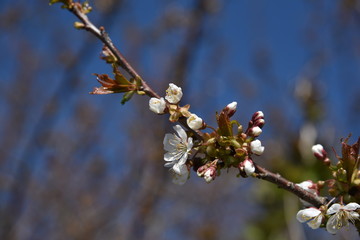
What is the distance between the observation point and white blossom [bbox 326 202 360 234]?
3.24 ft

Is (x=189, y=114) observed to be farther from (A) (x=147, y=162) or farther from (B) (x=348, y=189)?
(A) (x=147, y=162)

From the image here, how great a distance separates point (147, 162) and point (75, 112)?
400 cm

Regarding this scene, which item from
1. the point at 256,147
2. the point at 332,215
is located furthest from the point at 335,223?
the point at 256,147

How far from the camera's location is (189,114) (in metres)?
Answer: 1.07

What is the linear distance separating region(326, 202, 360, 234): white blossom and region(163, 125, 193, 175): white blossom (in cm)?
41

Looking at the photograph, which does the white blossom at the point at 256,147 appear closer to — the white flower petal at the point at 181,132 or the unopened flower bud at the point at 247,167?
the unopened flower bud at the point at 247,167

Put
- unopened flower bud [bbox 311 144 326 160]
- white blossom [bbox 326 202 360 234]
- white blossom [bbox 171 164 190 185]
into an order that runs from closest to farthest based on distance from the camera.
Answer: white blossom [bbox 326 202 360 234] → white blossom [bbox 171 164 190 185] → unopened flower bud [bbox 311 144 326 160]

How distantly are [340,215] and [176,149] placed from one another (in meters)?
0.50

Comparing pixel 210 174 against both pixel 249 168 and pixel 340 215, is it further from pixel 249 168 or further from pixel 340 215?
pixel 340 215

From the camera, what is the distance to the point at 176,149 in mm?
1203

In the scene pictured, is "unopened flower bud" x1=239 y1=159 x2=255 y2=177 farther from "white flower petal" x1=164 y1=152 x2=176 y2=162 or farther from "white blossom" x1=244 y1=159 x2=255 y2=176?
"white flower petal" x1=164 y1=152 x2=176 y2=162

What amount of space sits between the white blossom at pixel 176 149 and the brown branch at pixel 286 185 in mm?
209

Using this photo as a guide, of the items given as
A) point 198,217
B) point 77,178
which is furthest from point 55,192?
point 198,217

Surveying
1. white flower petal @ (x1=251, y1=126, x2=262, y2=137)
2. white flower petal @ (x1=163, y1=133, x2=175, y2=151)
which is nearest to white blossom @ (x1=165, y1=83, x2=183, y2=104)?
white flower petal @ (x1=163, y1=133, x2=175, y2=151)
